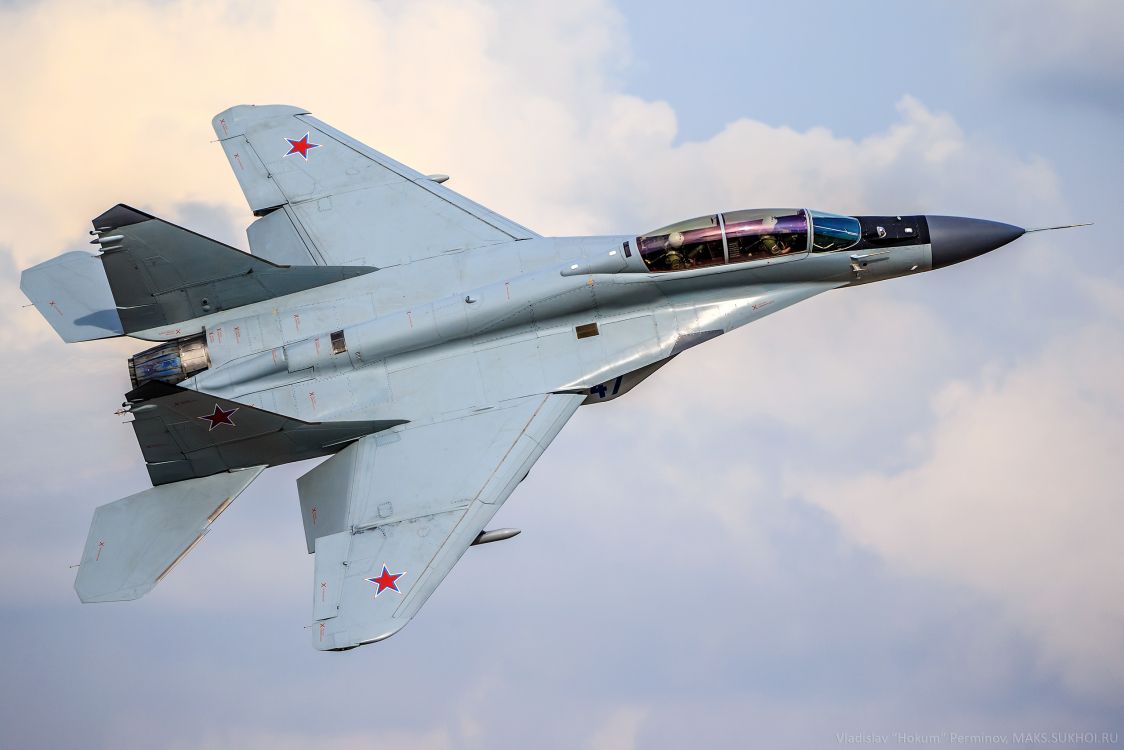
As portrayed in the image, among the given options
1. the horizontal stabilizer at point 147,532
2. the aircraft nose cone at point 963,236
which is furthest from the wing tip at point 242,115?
the aircraft nose cone at point 963,236

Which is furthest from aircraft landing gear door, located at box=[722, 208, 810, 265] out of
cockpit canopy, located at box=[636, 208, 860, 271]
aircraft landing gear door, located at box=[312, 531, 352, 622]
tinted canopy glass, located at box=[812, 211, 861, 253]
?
aircraft landing gear door, located at box=[312, 531, 352, 622]

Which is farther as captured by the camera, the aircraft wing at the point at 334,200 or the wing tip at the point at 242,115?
the wing tip at the point at 242,115

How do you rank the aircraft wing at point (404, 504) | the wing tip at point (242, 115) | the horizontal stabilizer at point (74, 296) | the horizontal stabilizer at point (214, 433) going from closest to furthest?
the aircraft wing at point (404, 504) < the horizontal stabilizer at point (214, 433) < the horizontal stabilizer at point (74, 296) < the wing tip at point (242, 115)

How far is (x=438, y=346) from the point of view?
71.3 ft

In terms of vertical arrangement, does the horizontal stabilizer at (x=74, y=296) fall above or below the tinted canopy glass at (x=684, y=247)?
above

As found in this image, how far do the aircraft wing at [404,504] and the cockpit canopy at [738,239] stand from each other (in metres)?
2.56

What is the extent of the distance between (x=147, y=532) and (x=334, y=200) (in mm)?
6138

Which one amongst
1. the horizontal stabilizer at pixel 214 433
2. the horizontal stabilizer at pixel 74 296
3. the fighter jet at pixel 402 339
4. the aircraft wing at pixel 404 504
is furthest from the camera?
the horizontal stabilizer at pixel 74 296

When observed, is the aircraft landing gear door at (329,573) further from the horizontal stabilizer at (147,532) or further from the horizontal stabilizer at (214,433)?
the horizontal stabilizer at (147,532)

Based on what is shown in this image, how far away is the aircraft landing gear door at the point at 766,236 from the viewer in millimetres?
21828

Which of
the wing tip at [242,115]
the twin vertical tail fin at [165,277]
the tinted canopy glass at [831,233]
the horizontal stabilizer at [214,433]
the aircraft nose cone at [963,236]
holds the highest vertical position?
the wing tip at [242,115]

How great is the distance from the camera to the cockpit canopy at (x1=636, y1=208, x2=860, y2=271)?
21750mm

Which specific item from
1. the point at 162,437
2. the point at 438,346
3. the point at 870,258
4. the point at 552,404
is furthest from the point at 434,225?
the point at 870,258

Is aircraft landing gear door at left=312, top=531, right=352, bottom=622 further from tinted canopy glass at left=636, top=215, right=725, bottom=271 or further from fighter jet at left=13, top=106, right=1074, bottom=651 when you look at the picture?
tinted canopy glass at left=636, top=215, right=725, bottom=271
